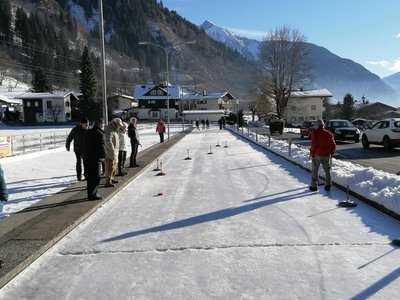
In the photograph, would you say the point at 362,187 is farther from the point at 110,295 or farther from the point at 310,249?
the point at 110,295

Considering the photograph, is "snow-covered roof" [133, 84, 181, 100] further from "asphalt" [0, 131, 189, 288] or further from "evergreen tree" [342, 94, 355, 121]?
"asphalt" [0, 131, 189, 288]

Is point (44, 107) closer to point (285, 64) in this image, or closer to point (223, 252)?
point (285, 64)

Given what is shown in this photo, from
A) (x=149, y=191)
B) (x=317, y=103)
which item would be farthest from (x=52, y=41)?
(x=149, y=191)

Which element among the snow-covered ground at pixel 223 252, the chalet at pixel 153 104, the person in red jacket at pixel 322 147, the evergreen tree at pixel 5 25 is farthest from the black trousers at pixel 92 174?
the evergreen tree at pixel 5 25

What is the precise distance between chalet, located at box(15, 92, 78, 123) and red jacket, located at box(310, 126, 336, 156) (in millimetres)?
86188

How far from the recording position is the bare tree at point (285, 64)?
7375cm

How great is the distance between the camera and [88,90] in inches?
3551

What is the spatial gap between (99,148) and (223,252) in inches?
182

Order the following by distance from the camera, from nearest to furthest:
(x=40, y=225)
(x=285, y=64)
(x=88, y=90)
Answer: (x=40, y=225), (x=285, y=64), (x=88, y=90)

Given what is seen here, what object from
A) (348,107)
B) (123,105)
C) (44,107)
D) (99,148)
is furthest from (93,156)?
(123,105)

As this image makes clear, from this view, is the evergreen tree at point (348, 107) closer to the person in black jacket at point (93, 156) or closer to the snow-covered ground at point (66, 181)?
the snow-covered ground at point (66, 181)

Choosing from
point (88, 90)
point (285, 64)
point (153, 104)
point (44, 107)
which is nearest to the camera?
point (285, 64)

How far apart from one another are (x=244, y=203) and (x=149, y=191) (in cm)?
304

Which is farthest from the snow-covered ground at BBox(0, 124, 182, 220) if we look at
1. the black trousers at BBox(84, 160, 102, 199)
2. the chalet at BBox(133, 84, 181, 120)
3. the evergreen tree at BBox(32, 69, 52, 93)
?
the chalet at BBox(133, 84, 181, 120)
